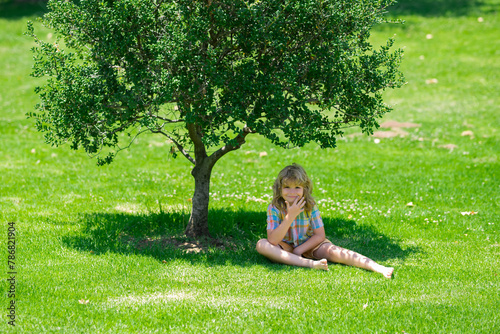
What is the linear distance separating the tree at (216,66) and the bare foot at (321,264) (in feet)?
4.55

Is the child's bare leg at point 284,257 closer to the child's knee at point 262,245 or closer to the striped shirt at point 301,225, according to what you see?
the child's knee at point 262,245

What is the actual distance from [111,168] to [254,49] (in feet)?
19.2

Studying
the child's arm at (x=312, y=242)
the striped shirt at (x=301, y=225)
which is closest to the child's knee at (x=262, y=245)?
the striped shirt at (x=301, y=225)

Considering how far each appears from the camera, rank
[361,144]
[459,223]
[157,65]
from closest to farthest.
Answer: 1. [157,65]
2. [459,223]
3. [361,144]

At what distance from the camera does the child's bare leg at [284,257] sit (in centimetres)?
636

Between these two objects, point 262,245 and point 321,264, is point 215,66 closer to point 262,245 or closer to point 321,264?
point 262,245

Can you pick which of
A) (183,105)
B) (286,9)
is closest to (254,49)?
(286,9)

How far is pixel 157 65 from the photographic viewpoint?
6.50 meters

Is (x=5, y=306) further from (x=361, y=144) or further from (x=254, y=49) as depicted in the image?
(x=361, y=144)

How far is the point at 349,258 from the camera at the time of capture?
656 centimetres

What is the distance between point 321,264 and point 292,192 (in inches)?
36.3

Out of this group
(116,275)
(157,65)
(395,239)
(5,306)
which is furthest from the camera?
(395,239)

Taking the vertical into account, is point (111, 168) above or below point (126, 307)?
above

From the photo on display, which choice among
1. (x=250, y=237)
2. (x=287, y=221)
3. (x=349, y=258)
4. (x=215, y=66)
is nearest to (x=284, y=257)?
(x=287, y=221)
